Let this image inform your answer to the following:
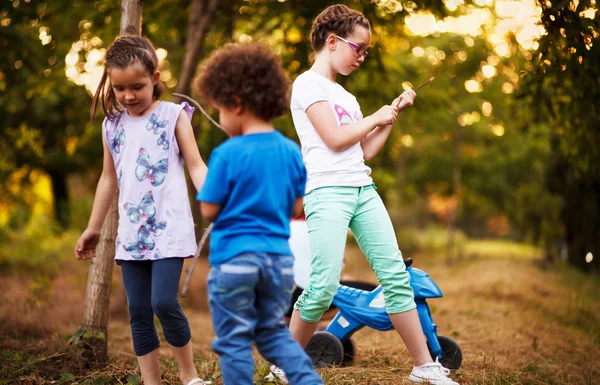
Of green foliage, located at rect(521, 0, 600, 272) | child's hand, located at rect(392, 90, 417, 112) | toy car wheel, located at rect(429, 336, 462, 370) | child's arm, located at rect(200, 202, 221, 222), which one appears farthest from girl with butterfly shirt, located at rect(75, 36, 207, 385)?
green foliage, located at rect(521, 0, 600, 272)

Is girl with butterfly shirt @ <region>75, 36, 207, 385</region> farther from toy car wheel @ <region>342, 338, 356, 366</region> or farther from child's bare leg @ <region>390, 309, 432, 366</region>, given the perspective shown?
toy car wheel @ <region>342, 338, 356, 366</region>

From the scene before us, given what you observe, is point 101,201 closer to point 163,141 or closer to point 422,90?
point 163,141

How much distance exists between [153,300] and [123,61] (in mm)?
1007

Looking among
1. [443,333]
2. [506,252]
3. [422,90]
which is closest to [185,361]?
[443,333]

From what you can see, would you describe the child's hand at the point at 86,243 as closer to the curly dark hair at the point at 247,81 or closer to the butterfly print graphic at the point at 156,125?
the butterfly print graphic at the point at 156,125

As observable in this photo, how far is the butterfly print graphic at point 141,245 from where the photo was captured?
268cm

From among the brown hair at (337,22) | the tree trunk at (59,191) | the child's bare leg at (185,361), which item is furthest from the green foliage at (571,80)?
the tree trunk at (59,191)

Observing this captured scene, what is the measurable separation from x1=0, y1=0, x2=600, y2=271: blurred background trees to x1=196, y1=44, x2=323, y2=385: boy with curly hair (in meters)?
2.26

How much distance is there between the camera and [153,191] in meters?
2.72

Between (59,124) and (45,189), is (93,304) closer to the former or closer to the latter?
(59,124)

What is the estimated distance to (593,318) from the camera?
7.08 meters

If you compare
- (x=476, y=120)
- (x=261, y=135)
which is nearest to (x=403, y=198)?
(x=476, y=120)

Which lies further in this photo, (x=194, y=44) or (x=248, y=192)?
(x=194, y=44)

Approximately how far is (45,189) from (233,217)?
93.4 ft
